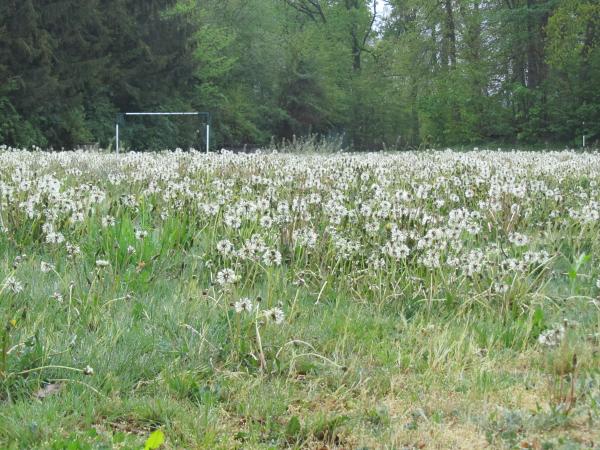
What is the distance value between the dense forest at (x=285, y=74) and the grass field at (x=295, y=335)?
63.3 ft

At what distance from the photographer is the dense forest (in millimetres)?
28375

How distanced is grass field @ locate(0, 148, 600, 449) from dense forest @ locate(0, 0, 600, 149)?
1928 cm

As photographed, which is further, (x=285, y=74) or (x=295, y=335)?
(x=285, y=74)

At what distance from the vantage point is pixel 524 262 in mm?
4488

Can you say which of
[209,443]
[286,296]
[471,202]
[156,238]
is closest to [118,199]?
[156,238]

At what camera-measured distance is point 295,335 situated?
12.8 feet

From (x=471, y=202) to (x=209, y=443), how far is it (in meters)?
5.42

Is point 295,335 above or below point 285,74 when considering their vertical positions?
below

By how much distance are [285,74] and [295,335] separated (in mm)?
38922

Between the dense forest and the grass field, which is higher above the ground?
the dense forest

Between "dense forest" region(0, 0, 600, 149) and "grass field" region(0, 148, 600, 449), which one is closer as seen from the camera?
"grass field" region(0, 148, 600, 449)

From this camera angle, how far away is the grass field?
2961 millimetres

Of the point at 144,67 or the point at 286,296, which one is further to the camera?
the point at 144,67

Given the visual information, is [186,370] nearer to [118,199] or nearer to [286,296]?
[286,296]
